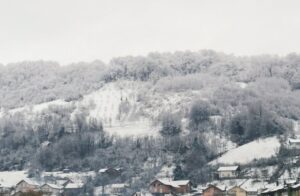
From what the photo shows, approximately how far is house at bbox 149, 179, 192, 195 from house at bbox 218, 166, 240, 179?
257 inches

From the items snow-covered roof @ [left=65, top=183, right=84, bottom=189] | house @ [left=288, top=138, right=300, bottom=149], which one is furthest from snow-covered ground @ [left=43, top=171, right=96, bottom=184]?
house @ [left=288, top=138, right=300, bottom=149]

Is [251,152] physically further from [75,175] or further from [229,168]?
[75,175]

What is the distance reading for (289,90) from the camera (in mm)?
174000

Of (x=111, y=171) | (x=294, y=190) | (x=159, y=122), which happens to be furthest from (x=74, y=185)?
(x=294, y=190)

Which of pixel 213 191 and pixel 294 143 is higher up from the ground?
pixel 294 143

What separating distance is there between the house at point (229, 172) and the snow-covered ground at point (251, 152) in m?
6.90

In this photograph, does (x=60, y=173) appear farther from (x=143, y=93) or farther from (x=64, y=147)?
(x=143, y=93)

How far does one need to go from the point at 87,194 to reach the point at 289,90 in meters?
85.2

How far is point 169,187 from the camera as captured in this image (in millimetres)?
102250

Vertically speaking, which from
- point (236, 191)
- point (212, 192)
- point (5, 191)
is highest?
point (5, 191)

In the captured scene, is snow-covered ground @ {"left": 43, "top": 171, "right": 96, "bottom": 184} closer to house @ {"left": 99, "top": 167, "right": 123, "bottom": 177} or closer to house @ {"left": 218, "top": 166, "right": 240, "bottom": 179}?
house @ {"left": 99, "top": 167, "right": 123, "bottom": 177}

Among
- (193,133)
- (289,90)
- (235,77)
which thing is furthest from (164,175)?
(235,77)

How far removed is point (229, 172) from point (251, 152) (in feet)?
50.5

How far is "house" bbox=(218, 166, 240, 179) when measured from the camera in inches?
4200
